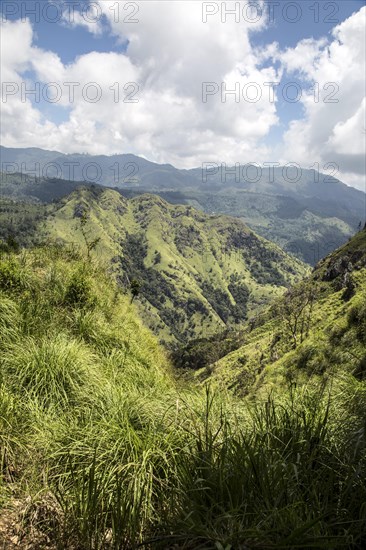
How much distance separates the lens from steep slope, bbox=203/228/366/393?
129 ft

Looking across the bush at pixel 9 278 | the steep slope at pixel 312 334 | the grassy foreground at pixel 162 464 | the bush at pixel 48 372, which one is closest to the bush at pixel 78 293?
the bush at pixel 9 278

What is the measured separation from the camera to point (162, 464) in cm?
464

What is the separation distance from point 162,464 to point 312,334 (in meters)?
66.1

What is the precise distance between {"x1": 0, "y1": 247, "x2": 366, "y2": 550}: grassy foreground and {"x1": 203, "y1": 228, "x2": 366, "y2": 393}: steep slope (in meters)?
24.3

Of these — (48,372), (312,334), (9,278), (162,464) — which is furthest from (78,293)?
(312,334)

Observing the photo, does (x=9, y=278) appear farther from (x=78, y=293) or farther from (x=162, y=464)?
(x=162, y=464)

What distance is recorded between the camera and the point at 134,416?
5625 mm

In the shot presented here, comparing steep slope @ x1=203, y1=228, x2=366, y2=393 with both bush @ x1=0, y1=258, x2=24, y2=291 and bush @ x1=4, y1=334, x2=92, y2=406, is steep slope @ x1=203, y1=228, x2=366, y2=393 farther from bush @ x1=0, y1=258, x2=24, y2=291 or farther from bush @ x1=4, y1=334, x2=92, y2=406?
bush @ x1=4, y1=334, x2=92, y2=406

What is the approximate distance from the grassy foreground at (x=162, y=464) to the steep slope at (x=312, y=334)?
24282mm

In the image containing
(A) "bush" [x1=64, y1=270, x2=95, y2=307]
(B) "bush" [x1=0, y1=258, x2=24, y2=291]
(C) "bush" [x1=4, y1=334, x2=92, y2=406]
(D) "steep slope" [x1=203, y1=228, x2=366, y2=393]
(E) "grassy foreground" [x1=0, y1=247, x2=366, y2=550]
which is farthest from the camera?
(D) "steep slope" [x1=203, y1=228, x2=366, y2=393]

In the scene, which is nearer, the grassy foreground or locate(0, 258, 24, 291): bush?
the grassy foreground

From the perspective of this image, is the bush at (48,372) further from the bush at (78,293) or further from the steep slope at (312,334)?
the steep slope at (312,334)

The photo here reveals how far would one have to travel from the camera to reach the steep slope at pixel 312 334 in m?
39.5

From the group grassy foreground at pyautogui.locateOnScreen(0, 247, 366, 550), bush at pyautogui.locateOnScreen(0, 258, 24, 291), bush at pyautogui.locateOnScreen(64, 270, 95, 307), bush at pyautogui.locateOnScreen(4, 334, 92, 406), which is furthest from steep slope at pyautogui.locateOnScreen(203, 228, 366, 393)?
bush at pyautogui.locateOnScreen(4, 334, 92, 406)
